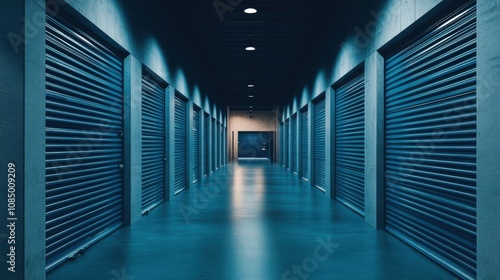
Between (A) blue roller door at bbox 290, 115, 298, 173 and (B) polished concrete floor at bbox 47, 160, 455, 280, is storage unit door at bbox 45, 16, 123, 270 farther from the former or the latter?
(A) blue roller door at bbox 290, 115, 298, 173

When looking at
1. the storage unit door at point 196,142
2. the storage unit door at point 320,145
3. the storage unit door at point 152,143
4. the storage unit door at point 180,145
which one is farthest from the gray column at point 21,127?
the storage unit door at point 196,142

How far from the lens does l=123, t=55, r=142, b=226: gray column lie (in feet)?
19.1

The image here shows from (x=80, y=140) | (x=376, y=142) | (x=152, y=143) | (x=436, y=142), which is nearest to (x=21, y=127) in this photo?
(x=80, y=140)

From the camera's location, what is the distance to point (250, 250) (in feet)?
14.7

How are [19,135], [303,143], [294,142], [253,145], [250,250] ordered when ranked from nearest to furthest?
[19,135] → [250,250] → [303,143] → [294,142] → [253,145]

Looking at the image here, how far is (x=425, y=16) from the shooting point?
13.8 ft

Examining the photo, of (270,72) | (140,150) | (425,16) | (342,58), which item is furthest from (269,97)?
(425,16)

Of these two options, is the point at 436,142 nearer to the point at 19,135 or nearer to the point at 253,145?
the point at 19,135

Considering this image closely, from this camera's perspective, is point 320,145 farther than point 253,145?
No

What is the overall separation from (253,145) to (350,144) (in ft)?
101

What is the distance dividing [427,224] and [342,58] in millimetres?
4348

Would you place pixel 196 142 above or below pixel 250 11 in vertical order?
below

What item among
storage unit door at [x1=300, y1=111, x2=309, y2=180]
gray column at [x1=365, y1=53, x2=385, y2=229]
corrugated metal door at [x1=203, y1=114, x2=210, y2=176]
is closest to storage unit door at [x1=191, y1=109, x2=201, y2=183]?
corrugated metal door at [x1=203, y1=114, x2=210, y2=176]

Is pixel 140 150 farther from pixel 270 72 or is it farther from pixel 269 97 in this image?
pixel 269 97
